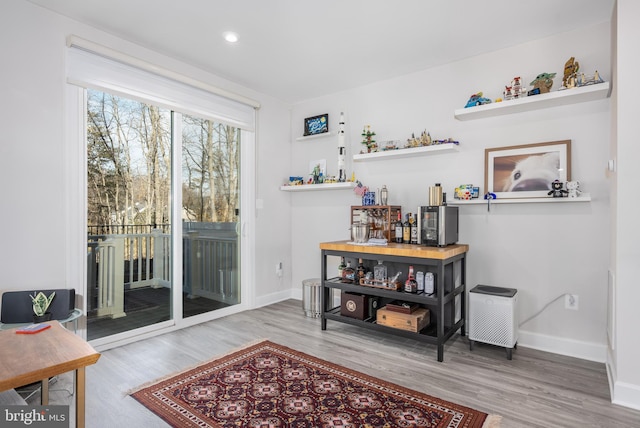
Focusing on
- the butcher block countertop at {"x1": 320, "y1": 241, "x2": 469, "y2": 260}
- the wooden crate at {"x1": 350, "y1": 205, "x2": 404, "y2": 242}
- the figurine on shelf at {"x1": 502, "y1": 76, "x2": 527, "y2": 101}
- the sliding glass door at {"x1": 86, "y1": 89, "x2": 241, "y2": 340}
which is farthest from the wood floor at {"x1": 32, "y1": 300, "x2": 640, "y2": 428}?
the figurine on shelf at {"x1": 502, "y1": 76, "x2": 527, "y2": 101}

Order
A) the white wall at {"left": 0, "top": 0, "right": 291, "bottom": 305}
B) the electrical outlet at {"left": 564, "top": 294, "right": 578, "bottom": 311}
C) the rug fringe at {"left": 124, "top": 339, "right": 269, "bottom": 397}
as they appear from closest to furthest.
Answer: the rug fringe at {"left": 124, "top": 339, "right": 269, "bottom": 397} < the white wall at {"left": 0, "top": 0, "right": 291, "bottom": 305} < the electrical outlet at {"left": 564, "top": 294, "right": 578, "bottom": 311}

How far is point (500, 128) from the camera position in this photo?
122 inches

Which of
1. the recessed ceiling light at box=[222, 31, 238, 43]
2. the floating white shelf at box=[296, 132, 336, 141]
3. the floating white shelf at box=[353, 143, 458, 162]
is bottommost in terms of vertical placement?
the floating white shelf at box=[353, 143, 458, 162]

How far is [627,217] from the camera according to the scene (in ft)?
6.73

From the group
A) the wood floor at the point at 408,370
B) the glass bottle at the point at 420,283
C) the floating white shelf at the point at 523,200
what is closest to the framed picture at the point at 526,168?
the floating white shelf at the point at 523,200

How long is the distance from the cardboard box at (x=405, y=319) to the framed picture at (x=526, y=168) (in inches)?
48.2

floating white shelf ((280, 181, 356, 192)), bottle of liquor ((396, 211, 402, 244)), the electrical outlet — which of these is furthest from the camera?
floating white shelf ((280, 181, 356, 192))

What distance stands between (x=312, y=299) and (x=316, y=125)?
81.6 inches

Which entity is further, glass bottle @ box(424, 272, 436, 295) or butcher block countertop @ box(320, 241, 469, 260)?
glass bottle @ box(424, 272, 436, 295)

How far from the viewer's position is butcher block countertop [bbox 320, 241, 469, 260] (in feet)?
8.92

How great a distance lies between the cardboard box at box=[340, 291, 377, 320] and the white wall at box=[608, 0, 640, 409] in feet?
5.86

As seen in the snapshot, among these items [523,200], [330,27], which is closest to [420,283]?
[523,200]

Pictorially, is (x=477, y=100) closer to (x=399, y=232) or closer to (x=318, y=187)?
(x=399, y=232)

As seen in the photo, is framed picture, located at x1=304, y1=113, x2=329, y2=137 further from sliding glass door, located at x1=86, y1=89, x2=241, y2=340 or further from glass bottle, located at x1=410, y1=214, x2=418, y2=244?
glass bottle, located at x1=410, y1=214, x2=418, y2=244
